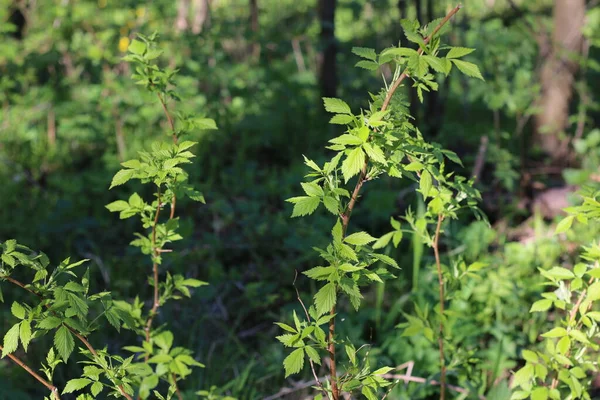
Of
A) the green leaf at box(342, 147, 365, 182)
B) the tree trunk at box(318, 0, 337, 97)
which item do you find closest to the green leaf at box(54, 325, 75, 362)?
the green leaf at box(342, 147, 365, 182)

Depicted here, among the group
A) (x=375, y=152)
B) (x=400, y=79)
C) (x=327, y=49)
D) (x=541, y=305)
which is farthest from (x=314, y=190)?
(x=327, y=49)

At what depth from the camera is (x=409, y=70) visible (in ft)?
4.15

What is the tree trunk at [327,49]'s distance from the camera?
3.93 metres

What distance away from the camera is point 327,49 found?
4082mm

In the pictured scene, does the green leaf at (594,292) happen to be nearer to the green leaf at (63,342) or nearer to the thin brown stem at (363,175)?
the thin brown stem at (363,175)

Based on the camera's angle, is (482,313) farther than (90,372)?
Yes

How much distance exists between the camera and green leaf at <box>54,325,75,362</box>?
125 cm

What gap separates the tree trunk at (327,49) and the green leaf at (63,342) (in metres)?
2.97

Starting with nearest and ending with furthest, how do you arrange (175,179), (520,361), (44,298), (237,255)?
(44,298) → (175,179) → (520,361) → (237,255)

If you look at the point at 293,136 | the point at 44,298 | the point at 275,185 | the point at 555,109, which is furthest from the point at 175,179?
the point at 555,109

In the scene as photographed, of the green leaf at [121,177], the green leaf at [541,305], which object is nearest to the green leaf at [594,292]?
the green leaf at [541,305]

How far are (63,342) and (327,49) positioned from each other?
3170 mm

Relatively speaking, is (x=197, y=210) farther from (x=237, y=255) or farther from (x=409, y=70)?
(x=409, y=70)

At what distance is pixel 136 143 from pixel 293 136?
1.02m
